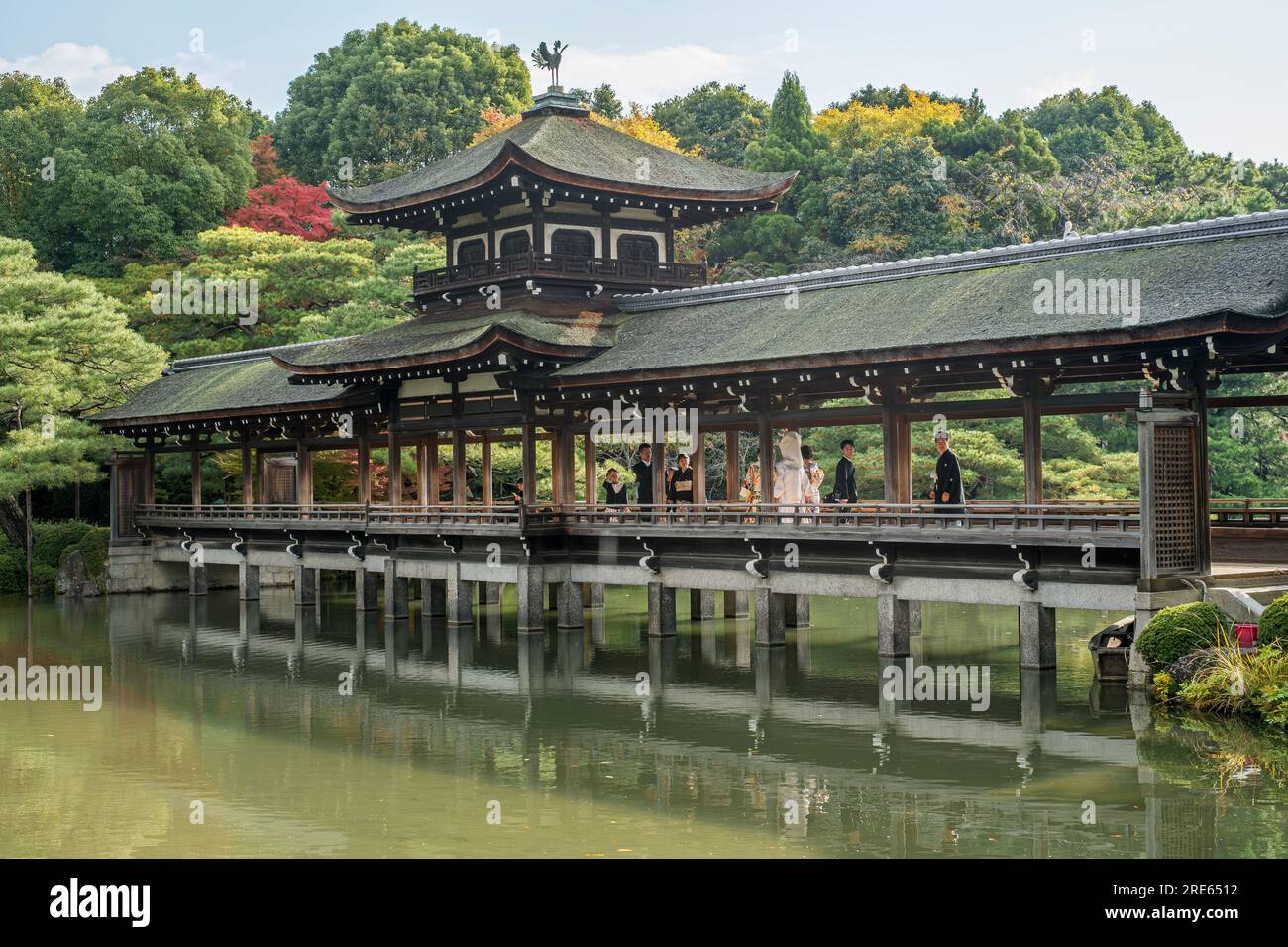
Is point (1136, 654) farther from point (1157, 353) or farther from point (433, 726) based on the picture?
point (433, 726)

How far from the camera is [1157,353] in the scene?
67.2 ft

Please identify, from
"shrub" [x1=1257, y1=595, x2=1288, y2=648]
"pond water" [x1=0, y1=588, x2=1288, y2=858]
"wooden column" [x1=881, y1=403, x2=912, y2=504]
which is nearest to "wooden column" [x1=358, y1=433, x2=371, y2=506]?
"pond water" [x1=0, y1=588, x2=1288, y2=858]

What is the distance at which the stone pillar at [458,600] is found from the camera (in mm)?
31209

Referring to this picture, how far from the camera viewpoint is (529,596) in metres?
29.3

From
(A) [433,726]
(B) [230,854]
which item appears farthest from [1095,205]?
(B) [230,854]

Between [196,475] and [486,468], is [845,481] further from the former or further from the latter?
[196,475]

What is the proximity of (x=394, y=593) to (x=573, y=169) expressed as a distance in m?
9.98

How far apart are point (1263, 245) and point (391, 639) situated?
17.6 meters

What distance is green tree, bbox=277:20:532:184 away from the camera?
229 feet

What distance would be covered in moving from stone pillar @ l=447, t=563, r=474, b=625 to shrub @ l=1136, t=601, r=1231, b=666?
51.3 ft

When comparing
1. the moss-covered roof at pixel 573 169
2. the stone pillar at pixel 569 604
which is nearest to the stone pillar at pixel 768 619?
the stone pillar at pixel 569 604

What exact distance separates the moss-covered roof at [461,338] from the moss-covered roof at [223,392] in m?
1.23

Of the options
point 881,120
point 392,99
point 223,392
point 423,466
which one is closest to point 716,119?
point 881,120

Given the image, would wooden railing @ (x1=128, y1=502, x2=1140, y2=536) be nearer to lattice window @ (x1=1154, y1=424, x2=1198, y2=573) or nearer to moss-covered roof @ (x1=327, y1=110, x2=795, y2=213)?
lattice window @ (x1=1154, y1=424, x2=1198, y2=573)
